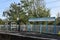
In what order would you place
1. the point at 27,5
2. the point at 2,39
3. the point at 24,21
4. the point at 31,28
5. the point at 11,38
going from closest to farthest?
the point at 11,38, the point at 2,39, the point at 31,28, the point at 24,21, the point at 27,5

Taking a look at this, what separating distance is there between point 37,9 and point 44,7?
120 inches

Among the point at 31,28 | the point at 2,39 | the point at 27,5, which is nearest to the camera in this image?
the point at 2,39

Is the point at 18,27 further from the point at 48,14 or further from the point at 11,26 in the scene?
the point at 48,14

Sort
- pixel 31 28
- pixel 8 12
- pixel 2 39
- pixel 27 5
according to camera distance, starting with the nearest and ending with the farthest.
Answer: pixel 2 39 → pixel 31 28 → pixel 27 5 → pixel 8 12

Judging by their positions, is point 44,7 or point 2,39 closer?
point 2,39

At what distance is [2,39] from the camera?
14.2 meters

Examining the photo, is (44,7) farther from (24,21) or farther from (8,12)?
(8,12)

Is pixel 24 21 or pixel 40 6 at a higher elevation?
pixel 40 6

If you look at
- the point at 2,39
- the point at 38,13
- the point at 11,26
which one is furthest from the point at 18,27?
the point at 2,39

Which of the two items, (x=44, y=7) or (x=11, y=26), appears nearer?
(x=11, y=26)

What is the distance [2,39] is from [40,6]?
2024 inches

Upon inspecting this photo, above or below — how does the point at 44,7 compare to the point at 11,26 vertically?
above

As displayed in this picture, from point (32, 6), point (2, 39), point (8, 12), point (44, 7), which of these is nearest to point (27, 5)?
point (32, 6)

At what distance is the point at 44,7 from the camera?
6556 cm
